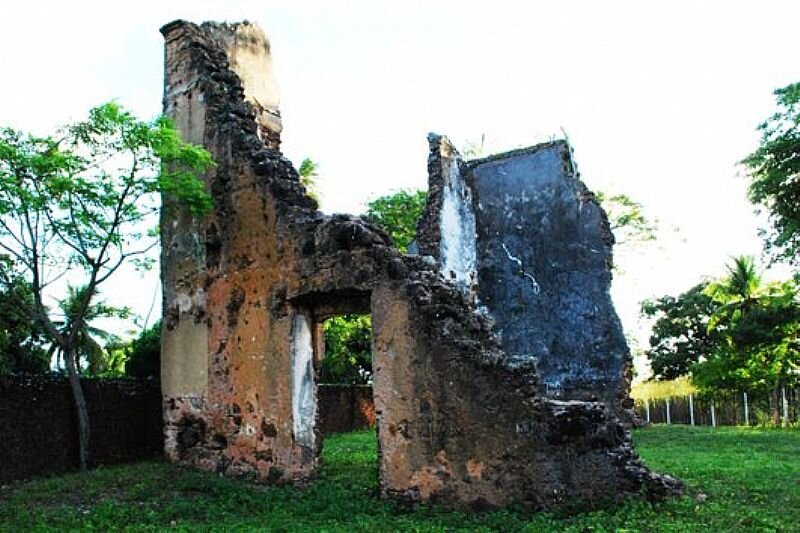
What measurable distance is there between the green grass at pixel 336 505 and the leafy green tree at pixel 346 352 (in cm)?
1153

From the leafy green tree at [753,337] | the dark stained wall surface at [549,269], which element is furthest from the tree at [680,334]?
the dark stained wall surface at [549,269]

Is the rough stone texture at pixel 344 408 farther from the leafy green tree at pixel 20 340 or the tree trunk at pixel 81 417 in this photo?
the tree trunk at pixel 81 417

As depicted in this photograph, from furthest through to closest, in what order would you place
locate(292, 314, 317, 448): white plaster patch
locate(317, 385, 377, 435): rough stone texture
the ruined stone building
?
locate(317, 385, 377, 435): rough stone texture, locate(292, 314, 317, 448): white plaster patch, the ruined stone building

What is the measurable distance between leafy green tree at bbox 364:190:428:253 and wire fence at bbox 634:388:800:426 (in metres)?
9.54

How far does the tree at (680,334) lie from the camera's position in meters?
33.2

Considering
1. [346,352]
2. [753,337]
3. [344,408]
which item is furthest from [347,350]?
[753,337]

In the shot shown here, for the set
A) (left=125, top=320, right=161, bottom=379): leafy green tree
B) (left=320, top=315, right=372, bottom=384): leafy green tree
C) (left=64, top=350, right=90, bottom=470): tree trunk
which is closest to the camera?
(left=64, top=350, right=90, bottom=470): tree trunk

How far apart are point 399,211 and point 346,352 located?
6.22 m

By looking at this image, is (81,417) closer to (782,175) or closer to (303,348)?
(303,348)

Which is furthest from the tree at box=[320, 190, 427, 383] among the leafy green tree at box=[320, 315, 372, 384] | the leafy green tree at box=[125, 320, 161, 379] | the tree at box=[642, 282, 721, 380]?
the tree at box=[642, 282, 721, 380]

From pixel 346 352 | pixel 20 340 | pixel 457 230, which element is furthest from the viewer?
pixel 346 352

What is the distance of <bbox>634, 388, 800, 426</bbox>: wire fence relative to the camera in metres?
22.1

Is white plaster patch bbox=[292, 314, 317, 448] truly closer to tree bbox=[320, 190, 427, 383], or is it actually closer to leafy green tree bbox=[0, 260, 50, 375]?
leafy green tree bbox=[0, 260, 50, 375]

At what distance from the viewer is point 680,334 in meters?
34.1
